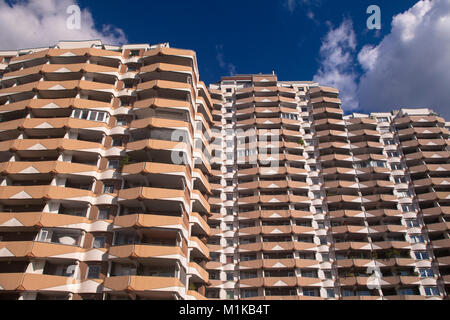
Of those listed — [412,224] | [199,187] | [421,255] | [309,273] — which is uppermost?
[199,187]

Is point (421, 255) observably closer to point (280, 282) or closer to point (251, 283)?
point (280, 282)

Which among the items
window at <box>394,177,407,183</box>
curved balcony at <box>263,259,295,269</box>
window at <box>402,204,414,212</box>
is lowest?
curved balcony at <box>263,259,295,269</box>

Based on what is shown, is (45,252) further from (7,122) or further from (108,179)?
(7,122)

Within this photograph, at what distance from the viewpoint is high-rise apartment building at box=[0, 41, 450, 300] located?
104ft

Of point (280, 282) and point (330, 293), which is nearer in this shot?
point (280, 282)

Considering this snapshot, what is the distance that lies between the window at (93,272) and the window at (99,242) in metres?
2.04

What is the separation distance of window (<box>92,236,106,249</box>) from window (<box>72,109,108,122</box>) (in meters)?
15.4

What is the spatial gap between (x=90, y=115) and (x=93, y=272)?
19717mm

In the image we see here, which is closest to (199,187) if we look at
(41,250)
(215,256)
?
(215,256)

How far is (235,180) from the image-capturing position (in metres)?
56.7

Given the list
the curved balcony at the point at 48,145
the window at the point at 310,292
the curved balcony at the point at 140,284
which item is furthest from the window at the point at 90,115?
the window at the point at 310,292

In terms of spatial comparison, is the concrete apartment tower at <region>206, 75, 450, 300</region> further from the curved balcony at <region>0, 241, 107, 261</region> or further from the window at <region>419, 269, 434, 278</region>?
the curved balcony at <region>0, 241, 107, 261</region>

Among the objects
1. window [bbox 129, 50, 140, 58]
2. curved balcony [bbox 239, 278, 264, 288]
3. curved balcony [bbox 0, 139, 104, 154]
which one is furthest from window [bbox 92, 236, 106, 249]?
window [bbox 129, 50, 140, 58]

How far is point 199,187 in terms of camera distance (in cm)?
4403
